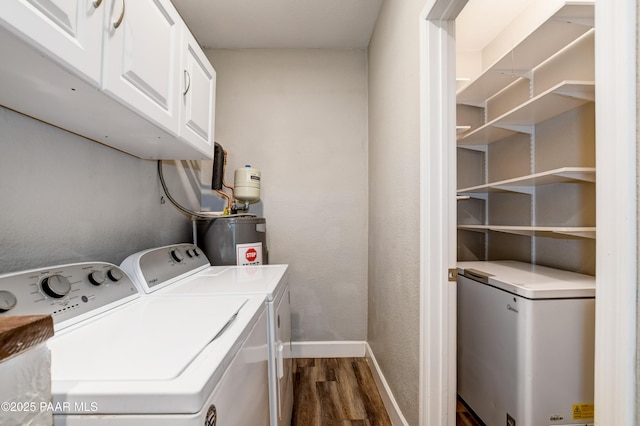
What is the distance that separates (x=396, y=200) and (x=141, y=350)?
4.26 feet

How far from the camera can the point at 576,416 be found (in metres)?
1.17

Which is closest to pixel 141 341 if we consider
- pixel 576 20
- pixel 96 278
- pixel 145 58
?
pixel 96 278

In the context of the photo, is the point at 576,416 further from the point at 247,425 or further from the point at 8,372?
the point at 8,372

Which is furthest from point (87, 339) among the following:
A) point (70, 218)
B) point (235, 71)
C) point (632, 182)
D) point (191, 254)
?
point (235, 71)

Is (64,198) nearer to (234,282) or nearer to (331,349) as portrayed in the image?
(234,282)

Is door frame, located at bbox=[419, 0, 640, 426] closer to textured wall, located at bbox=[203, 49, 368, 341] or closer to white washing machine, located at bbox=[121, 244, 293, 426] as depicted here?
white washing machine, located at bbox=[121, 244, 293, 426]

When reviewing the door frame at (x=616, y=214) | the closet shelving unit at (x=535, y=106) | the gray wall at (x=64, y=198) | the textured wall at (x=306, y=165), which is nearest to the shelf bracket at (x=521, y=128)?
the closet shelving unit at (x=535, y=106)

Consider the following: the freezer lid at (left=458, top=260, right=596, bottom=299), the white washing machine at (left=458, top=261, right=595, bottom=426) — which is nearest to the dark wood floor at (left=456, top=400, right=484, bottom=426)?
the white washing machine at (left=458, top=261, right=595, bottom=426)

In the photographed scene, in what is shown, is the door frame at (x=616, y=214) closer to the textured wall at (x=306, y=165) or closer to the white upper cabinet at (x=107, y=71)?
the white upper cabinet at (x=107, y=71)

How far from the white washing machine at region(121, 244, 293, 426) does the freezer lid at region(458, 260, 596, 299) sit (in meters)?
1.00

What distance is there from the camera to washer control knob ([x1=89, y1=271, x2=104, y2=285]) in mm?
933

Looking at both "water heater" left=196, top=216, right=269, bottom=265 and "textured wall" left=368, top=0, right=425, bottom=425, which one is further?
"water heater" left=196, top=216, right=269, bottom=265

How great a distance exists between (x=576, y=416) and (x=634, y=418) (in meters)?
1.11

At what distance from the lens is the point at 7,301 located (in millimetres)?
681
